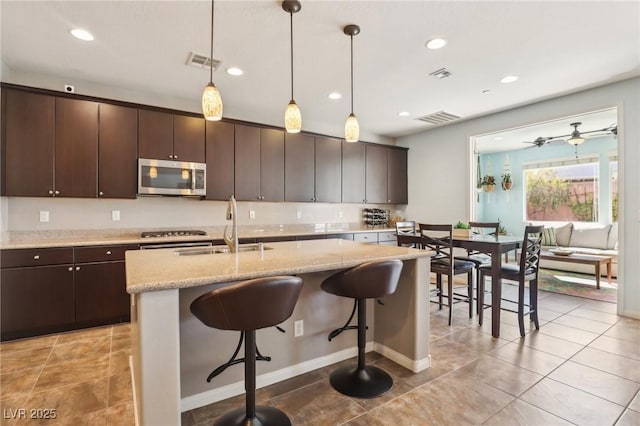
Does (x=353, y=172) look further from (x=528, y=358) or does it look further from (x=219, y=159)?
(x=528, y=358)

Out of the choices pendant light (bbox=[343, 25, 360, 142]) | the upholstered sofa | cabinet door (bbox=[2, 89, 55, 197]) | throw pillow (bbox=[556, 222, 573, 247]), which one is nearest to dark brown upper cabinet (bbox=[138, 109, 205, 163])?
cabinet door (bbox=[2, 89, 55, 197])

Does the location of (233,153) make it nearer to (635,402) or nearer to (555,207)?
(635,402)

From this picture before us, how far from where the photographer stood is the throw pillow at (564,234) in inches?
250

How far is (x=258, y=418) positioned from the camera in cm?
173

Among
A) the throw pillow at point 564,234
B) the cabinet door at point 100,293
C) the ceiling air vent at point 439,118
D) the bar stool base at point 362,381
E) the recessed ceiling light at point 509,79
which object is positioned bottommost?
the bar stool base at point 362,381

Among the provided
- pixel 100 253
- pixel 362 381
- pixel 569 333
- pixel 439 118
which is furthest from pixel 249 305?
pixel 439 118

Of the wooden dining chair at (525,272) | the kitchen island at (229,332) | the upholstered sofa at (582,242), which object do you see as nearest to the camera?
the kitchen island at (229,332)

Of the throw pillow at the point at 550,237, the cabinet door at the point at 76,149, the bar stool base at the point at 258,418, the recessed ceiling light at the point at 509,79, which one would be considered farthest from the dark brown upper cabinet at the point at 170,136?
the throw pillow at the point at 550,237

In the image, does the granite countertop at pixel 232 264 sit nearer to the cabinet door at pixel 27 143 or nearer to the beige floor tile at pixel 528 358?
the beige floor tile at pixel 528 358

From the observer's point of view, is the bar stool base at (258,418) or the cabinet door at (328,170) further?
the cabinet door at (328,170)

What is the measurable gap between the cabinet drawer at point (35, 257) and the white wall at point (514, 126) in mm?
5119

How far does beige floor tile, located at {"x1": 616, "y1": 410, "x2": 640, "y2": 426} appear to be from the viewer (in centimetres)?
175

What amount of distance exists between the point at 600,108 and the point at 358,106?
2.80 meters

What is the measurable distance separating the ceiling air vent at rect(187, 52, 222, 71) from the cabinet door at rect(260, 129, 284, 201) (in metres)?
1.37
